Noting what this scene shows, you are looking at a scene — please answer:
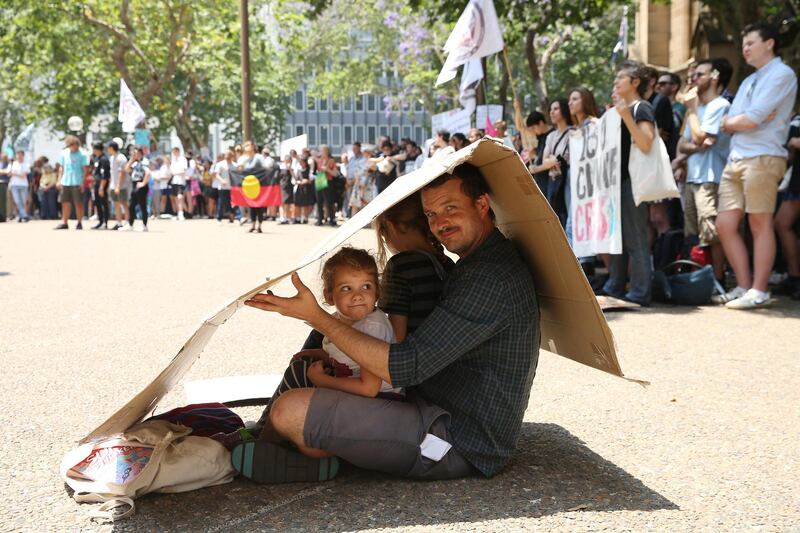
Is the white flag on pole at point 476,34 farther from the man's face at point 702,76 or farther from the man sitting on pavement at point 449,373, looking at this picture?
the man sitting on pavement at point 449,373

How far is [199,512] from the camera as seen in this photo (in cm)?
359

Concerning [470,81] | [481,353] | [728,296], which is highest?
[470,81]

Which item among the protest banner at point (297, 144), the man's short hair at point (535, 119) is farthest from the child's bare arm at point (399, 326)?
the protest banner at point (297, 144)

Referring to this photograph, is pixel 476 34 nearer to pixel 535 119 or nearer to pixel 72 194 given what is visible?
pixel 535 119

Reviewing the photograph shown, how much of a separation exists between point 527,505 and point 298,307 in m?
1.07

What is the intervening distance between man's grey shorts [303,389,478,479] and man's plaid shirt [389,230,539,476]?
0.26ft

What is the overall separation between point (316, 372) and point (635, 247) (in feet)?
18.0

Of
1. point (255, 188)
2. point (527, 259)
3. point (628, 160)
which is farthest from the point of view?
point (255, 188)

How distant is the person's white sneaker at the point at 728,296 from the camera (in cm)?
897

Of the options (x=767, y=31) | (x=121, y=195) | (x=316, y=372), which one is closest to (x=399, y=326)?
(x=316, y=372)

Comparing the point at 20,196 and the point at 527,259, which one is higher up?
the point at 527,259

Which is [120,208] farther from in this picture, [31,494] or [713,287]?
[31,494]

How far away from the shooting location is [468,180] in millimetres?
3939

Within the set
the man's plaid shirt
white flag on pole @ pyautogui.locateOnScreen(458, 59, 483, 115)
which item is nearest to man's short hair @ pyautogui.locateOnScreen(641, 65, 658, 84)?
the man's plaid shirt
